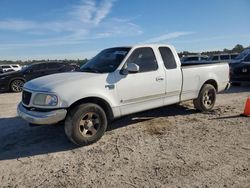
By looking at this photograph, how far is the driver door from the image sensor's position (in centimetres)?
578

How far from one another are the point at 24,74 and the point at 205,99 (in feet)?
34.6

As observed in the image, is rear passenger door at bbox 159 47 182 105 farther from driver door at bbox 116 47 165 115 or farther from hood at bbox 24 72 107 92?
hood at bbox 24 72 107 92

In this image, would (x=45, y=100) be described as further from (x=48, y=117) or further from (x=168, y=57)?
(x=168, y=57)

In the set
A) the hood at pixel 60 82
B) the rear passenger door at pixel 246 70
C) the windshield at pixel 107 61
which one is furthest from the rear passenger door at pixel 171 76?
the rear passenger door at pixel 246 70

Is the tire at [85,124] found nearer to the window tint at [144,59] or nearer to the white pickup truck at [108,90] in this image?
the white pickup truck at [108,90]

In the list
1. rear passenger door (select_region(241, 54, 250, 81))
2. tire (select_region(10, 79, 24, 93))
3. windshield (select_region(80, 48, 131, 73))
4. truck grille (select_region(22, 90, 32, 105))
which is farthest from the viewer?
tire (select_region(10, 79, 24, 93))

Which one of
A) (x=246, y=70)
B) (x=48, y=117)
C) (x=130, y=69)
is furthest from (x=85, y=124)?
(x=246, y=70)

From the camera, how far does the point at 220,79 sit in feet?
26.2

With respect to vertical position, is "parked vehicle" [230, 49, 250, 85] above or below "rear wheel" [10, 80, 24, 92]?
above

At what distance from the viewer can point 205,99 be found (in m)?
7.68

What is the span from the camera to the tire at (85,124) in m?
5.10

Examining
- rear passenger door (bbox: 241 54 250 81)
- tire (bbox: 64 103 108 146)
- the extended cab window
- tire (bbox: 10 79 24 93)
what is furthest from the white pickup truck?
the extended cab window

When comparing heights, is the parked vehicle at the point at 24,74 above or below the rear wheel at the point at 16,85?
above

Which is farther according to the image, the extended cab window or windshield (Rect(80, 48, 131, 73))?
the extended cab window
